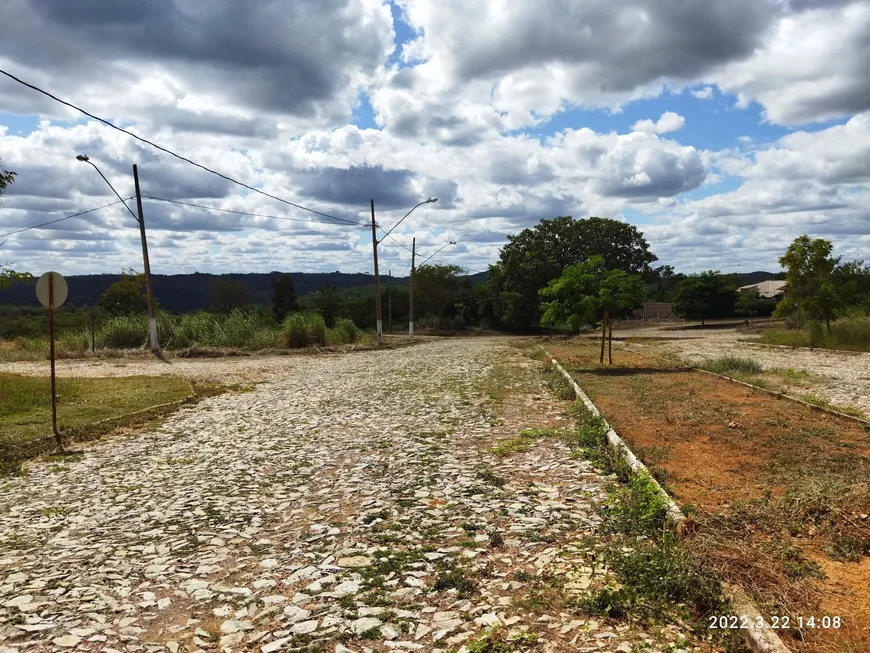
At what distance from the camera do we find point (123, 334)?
3362cm

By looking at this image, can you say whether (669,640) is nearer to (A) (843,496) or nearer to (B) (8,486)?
(A) (843,496)

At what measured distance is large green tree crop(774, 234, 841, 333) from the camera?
3456 cm

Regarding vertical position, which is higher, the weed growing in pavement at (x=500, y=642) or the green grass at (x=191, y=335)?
the green grass at (x=191, y=335)

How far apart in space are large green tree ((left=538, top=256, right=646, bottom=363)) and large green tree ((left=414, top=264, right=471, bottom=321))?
57.2m

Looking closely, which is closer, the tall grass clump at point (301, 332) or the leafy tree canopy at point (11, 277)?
the leafy tree canopy at point (11, 277)

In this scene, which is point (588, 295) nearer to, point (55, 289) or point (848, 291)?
point (55, 289)

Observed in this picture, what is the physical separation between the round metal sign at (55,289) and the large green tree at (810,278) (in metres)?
34.6

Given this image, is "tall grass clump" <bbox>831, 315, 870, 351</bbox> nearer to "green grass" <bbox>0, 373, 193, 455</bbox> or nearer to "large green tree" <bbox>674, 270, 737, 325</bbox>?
"green grass" <bbox>0, 373, 193, 455</bbox>

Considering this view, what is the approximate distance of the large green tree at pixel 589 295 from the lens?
21.5 metres

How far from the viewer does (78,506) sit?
286 inches

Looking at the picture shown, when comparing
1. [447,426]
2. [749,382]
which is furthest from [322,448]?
[749,382]

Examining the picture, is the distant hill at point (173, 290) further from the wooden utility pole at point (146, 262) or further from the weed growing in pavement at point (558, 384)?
the weed growing in pavement at point (558, 384)

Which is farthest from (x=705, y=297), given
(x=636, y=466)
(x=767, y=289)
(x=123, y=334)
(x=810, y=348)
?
(x=636, y=466)

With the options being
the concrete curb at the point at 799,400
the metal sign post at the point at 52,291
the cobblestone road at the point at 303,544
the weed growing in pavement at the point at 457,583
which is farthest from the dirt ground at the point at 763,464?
the metal sign post at the point at 52,291
